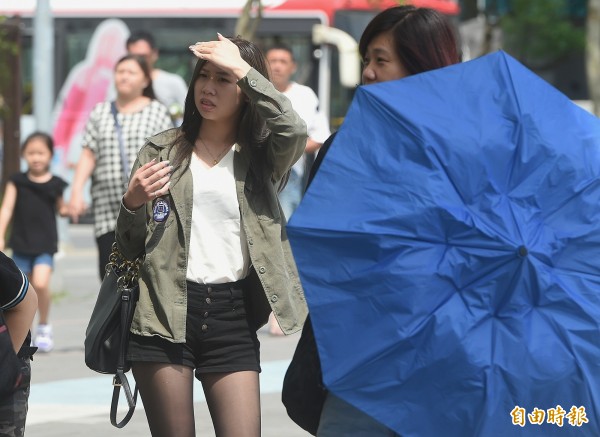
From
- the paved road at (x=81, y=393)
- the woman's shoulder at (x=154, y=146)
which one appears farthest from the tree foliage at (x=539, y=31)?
the woman's shoulder at (x=154, y=146)

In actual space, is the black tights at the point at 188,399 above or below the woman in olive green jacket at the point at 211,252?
below

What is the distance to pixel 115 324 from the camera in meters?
4.28

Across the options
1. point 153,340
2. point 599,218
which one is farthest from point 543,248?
point 153,340

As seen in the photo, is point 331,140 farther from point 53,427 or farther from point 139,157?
point 53,427

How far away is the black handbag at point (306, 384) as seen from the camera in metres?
3.56

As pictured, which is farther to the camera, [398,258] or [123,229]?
[123,229]

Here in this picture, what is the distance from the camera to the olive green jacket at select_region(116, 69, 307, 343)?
4.22 meters

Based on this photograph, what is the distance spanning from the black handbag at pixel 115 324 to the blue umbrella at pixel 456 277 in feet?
3.87

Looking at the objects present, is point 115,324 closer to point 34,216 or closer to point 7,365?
point 7,365

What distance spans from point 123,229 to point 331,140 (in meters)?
1.05

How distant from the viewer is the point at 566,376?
317cm

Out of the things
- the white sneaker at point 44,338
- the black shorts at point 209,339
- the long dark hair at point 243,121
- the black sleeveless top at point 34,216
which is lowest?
the white sneaker at point 44,338

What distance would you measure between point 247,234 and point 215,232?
10 cm

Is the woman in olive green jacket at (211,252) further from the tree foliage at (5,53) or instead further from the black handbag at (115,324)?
the tree foliage at (5,53)
